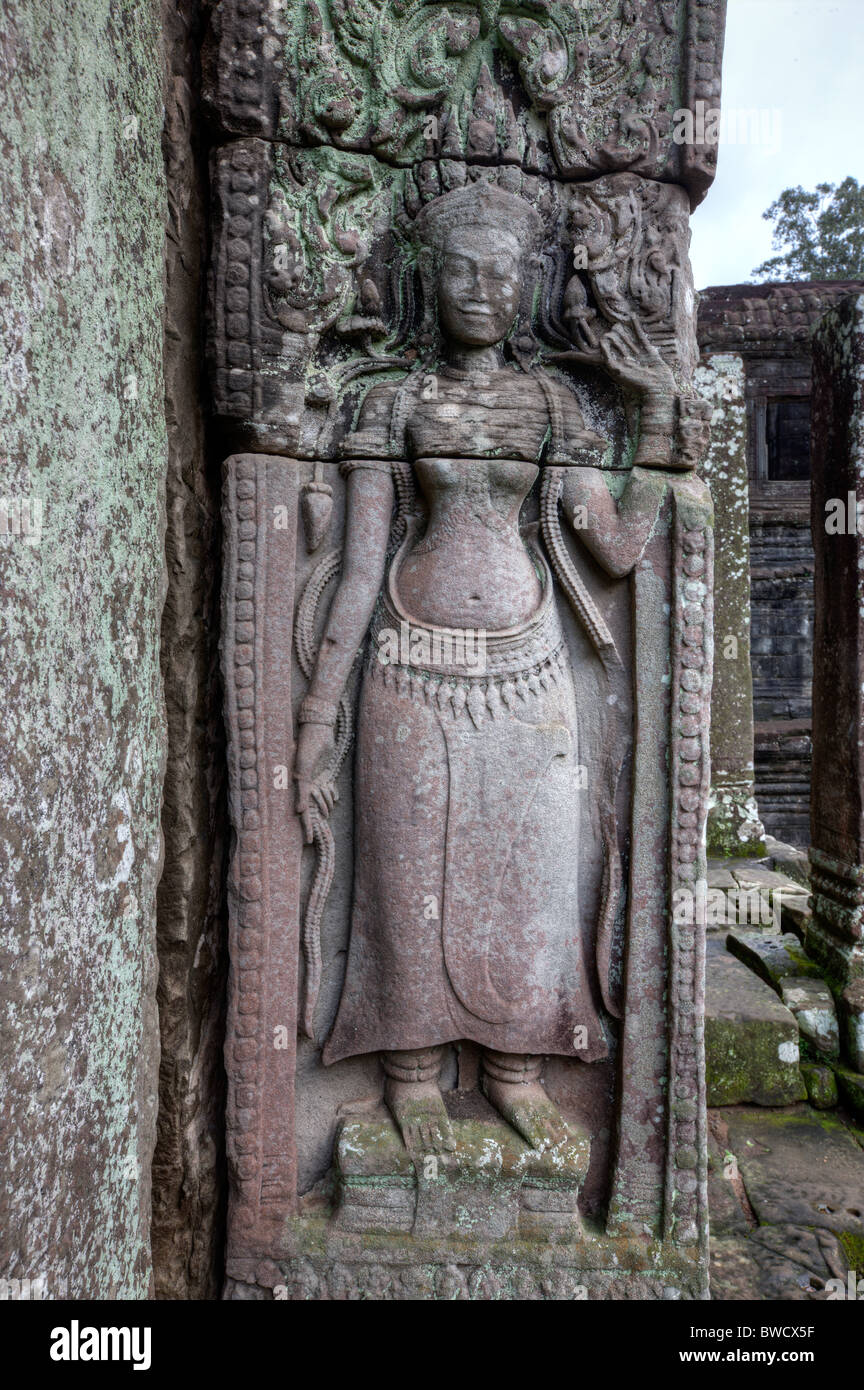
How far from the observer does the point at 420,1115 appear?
267 centimetres

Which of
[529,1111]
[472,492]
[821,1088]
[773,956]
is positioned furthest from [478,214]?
[773,956]

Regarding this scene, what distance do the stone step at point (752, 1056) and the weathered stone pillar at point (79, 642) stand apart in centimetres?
253

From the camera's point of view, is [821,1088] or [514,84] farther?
[821,1088]

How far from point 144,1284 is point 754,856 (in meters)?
5.28

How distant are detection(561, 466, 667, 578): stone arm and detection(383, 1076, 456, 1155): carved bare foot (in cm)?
173

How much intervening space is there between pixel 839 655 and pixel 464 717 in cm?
271

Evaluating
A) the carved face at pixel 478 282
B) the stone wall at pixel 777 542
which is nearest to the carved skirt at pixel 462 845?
the carved face at pixel 478 282

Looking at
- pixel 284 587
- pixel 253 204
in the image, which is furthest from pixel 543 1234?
pixel 253 204

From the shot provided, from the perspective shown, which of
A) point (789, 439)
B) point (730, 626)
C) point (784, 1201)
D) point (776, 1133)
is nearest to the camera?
point (784, 1201)

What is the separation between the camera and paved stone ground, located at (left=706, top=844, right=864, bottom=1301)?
9.65 ft

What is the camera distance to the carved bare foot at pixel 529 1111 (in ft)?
8.61

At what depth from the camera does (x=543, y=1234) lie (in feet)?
8.63

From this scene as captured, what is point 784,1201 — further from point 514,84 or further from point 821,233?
point 821,233

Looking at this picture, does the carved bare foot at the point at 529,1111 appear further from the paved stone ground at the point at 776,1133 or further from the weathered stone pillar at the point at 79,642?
the weathered stone pillar at the point at 79,642
